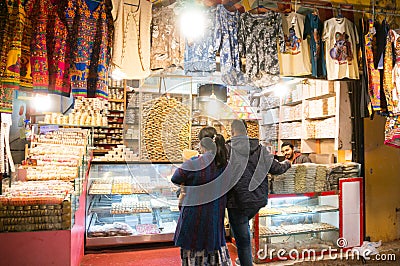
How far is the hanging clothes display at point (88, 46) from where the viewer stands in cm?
285

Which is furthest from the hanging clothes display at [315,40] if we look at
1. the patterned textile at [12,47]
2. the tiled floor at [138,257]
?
the patterned textile at [12,47]

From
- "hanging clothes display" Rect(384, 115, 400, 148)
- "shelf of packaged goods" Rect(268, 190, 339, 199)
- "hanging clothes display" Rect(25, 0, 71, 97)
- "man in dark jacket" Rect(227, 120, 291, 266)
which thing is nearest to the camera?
"hanging clothes display" Rect(25, 0, 71, 97)

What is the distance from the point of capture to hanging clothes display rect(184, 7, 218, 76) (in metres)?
3.56

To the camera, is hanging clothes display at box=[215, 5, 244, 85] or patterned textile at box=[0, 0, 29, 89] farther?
hanging clothes display at box=[215, 5, 244, 85]

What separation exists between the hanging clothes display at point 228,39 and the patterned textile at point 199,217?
1.22 m

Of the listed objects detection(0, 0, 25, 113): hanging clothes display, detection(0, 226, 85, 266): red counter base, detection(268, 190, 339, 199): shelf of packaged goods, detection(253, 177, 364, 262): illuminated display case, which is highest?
detection(0, 0, 25, 113): hanging clothes display

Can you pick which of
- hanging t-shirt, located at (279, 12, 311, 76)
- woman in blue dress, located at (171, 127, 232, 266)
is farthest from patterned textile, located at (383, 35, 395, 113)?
woman in blue dress, located at (171, 127, 232, 266)

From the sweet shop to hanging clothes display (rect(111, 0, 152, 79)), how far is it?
1 cm

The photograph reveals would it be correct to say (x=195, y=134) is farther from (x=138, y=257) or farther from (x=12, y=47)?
(x=12, y=47)

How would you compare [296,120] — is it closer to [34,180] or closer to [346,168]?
[346,168]

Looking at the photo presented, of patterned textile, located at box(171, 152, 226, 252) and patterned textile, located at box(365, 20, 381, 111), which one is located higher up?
patterned textile, located at box(365, 20, 381, 111)

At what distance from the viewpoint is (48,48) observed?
110 inches

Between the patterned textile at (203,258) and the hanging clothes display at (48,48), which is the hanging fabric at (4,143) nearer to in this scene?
the hanging clothes display at (48,48)

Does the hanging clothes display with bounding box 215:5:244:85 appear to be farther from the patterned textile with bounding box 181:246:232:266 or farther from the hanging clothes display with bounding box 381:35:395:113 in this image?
the patterned textile with bounding box 181:246:232:266
